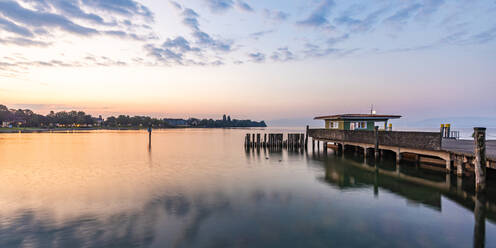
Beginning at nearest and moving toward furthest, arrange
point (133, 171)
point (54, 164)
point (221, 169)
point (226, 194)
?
point (226, 194), point (133, 171), point (221, 169), point (54, 164)

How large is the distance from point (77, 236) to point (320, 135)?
3120 cm

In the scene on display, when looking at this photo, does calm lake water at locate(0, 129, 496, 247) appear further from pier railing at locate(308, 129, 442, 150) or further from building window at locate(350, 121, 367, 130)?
building window at locate(350, 121, 367, 130)

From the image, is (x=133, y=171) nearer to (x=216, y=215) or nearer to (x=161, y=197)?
(x=161, y=197)

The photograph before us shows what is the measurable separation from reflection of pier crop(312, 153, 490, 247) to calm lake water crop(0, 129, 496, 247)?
6cm

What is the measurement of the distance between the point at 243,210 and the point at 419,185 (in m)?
12.0

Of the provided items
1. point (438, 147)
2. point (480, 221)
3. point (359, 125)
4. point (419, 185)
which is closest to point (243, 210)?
point (480, 221)

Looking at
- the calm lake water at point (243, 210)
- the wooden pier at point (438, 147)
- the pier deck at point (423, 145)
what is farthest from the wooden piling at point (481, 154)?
the calm lake water at point (243, 210)

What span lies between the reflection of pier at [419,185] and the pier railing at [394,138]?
2134 mm

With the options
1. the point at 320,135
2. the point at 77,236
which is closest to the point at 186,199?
the point at 77,236

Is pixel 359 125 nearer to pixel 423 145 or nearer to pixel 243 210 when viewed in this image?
pixel 423 145

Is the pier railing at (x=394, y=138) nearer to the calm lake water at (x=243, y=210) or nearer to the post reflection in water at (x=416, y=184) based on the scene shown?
the post reflection in water at (x=416, y=184)

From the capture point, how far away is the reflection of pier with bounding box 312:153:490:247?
483 inches

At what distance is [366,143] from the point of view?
89.6ft

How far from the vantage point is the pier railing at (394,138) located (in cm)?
1905
